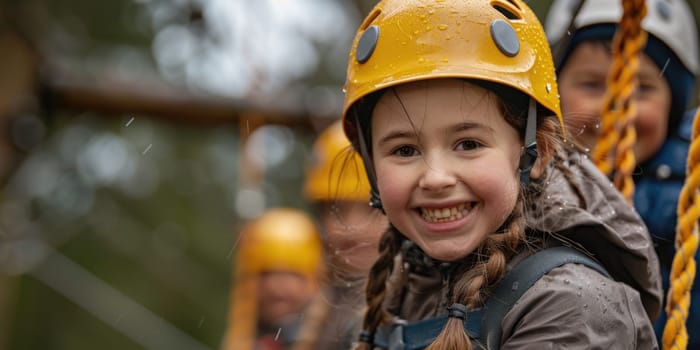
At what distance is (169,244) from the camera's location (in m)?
16.2

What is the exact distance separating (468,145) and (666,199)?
3.60ft

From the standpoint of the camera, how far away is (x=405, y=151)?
215 cm

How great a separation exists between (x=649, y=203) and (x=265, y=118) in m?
4.38

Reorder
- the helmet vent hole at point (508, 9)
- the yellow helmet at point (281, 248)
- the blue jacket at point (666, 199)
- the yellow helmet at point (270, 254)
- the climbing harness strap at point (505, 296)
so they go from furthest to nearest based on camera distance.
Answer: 1. the yellow helmet at point (281, 248)
2. the yellow helmet at point (270, 254)
3. the blue jacket at point (666, 199)
4. the helmet vent hole at point (508, 9)
5. the climbing harness strap at point (505, 296)

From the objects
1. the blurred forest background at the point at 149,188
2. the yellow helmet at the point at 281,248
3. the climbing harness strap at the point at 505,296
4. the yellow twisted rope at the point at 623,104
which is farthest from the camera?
the blurred forest background at the point at 149,188

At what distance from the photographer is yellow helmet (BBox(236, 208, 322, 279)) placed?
6.86 meters

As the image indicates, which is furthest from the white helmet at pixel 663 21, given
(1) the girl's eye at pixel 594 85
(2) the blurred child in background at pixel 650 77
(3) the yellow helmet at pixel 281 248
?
(3) the yellow helmet at pixel 281 248

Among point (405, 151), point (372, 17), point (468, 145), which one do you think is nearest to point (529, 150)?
point (468, 145)

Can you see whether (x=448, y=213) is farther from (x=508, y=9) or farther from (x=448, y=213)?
(x=508, y=9)

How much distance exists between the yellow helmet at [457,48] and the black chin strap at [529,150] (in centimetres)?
4

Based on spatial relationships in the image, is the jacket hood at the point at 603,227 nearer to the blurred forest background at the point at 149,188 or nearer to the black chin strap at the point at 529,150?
the black chin strap at the point at 529,150

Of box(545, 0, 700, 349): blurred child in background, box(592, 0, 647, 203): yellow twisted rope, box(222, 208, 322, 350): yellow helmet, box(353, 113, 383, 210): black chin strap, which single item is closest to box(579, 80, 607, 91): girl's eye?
box(545, 0, 700, 349): blurred child in background

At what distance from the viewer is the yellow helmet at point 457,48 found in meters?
2.10

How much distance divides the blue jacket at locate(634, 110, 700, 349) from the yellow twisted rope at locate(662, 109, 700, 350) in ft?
1.32
